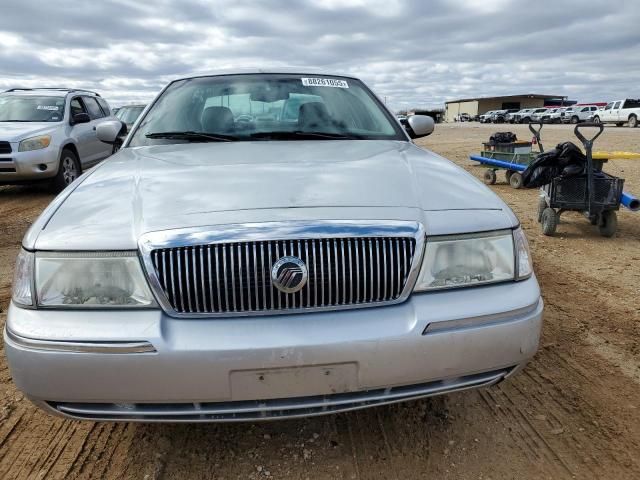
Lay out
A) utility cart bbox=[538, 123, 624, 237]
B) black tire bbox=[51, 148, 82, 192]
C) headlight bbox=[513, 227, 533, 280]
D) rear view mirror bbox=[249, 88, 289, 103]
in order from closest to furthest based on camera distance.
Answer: headlight bbox=[513, 227, 533, 280] → rear view mirror bbox=[249, 88, 289, 103] → utility cart bbox=[538, 123, 624, 237] → black tire bbox=[51, 148, 82, 192]

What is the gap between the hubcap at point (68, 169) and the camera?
325 inches

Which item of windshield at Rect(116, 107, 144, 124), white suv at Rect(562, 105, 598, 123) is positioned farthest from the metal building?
windshield at Rect(116, 107, 144, 124)

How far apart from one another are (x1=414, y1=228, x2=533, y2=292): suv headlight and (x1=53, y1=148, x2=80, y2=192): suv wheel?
7.61 metres

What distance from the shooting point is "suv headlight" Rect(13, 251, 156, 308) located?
169cm

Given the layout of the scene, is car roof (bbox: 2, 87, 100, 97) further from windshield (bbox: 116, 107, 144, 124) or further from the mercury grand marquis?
the mercury grand marquis

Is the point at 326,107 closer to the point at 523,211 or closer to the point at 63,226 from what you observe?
the point at 63,226

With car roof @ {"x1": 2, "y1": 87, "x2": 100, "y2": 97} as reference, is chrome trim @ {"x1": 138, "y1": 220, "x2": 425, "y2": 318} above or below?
below

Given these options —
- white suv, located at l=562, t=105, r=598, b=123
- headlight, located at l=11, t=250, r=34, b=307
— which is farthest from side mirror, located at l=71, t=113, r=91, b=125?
white suv, located at l=562, t=105, r=598, b=123

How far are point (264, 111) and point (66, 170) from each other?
21.2 feet

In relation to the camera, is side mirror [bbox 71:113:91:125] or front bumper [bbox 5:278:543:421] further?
side mirror [bbox 71:113:91:125]

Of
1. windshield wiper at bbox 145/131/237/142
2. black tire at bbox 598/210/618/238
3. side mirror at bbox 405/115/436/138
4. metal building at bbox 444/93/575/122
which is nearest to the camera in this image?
windshield wiper at bbox 145/131/237/142

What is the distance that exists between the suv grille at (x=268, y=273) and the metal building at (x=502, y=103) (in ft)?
299

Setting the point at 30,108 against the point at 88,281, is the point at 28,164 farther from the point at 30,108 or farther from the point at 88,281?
the point at 88,281

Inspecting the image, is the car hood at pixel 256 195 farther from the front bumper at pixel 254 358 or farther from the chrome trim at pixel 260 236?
the front bumper at pixel 254 358
